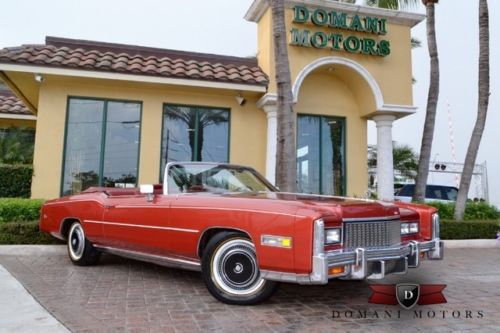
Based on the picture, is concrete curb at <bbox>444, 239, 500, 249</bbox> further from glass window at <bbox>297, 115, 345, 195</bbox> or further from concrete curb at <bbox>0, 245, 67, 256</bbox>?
concrete curb at <bbox>0, 245, 67, 256</bbox>

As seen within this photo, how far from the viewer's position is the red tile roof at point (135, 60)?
28.7 feet

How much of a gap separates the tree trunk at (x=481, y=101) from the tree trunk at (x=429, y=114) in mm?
926

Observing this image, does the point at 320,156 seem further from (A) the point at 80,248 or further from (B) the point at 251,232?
(B) the point at 251,232

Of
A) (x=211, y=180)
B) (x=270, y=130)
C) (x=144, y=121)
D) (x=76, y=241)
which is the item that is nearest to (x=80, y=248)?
(x=76, y=241)

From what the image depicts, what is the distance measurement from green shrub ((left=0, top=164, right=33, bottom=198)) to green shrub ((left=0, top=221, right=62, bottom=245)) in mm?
2309

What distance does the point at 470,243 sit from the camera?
928 centimetres

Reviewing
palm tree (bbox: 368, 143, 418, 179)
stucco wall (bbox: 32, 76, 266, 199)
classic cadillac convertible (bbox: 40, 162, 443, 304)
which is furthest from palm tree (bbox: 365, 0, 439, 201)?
palm tree (bbox: 368, 143, 418, 179)

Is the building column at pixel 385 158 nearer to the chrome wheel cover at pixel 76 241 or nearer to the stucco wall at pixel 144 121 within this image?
the stucco wall at pixel 144 121

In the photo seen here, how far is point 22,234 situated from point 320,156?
23.8ft

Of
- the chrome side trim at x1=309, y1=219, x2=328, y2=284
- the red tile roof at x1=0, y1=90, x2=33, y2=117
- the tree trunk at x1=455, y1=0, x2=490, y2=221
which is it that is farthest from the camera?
the red tile roof at x1=0, y1=90, x2=33, y2=117

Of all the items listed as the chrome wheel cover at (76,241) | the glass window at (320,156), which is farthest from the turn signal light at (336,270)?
the glass window at (320,156)

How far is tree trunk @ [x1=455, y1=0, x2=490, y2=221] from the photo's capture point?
1027 centimetres

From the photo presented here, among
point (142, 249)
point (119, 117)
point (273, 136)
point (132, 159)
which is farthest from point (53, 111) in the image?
point (142, 249)

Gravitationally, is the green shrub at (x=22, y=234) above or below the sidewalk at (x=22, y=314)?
above
